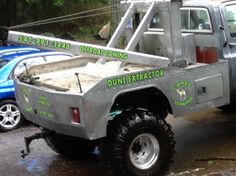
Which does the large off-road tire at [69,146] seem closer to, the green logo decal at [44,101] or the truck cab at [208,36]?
the green logo decal at [44,101]

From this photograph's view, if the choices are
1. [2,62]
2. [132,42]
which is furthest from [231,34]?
[2,62]

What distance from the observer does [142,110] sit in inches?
237

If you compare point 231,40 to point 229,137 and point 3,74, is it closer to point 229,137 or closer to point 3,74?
point 229,137

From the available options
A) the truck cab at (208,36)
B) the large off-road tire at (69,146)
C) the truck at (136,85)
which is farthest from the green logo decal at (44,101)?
the truck cab at (208,36)

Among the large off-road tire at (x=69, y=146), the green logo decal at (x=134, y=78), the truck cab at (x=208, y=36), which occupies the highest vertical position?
the truck cab at (x=208, y=36)

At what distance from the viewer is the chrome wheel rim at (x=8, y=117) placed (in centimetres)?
909

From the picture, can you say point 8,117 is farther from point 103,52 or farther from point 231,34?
point 231,34

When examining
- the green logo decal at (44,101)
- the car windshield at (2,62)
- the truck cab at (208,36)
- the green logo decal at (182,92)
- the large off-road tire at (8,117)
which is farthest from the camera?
the car windshield at (2,62)

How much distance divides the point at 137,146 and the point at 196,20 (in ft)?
7.71

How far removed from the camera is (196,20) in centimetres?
737

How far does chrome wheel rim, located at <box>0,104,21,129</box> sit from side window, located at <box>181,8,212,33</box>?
3641 millimetres

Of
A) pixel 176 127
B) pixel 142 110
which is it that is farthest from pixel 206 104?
pixel 176 127

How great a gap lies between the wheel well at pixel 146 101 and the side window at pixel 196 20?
144cm

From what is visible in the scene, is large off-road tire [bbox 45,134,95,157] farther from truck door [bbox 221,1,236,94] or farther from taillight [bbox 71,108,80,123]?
truck door [bbox 221,1,236,94]
